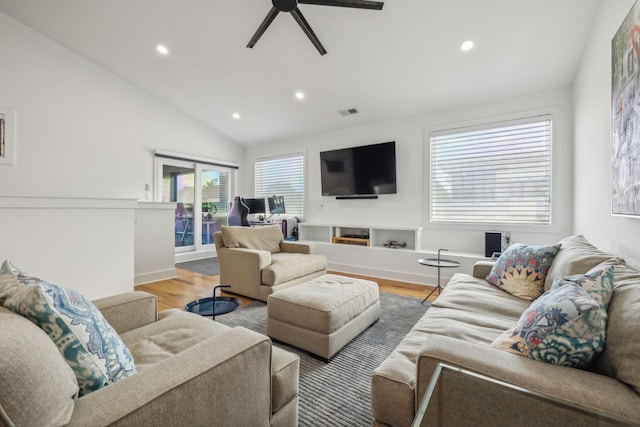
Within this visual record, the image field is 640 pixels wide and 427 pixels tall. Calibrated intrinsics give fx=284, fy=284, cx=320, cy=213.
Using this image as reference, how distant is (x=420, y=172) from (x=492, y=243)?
131cm

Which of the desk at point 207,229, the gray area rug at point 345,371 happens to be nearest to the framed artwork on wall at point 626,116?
the gray area rug at point 345,371

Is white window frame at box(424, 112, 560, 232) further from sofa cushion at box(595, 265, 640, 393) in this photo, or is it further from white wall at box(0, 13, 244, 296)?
white wall at box(0, 13, 244, 296)

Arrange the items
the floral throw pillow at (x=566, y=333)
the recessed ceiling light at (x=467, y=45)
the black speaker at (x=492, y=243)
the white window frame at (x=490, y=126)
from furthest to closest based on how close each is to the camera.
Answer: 1. the black speaker at (x=492, y=243)
2. the white window frame at (x=490, y=126)
3. the recessed ceiling light at (x=467, y=45)
4. the floral throw pillow at (x=566, y=333)

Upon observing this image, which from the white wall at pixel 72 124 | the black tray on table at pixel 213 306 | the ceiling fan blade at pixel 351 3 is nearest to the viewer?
the ceiling fan blade at pixel 351 3

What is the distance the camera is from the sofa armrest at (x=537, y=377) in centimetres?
71

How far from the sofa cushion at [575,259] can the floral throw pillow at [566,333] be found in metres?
0.68

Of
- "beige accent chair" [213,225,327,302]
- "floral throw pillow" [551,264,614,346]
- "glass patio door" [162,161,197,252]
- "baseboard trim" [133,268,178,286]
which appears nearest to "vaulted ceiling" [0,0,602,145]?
"glass patio door" [162,161,197,252]

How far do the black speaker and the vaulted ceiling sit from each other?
1.70 metres

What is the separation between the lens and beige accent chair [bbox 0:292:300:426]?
55 cm

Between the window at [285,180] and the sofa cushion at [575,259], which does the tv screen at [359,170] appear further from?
the sofa cushion at [575,259]

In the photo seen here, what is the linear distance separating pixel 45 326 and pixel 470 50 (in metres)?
3.59

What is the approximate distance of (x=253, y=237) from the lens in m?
3.44

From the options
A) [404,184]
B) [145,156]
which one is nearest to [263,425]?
[404,184]

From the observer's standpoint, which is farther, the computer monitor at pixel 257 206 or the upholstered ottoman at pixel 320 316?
the computer monitor at pixel 257 206
